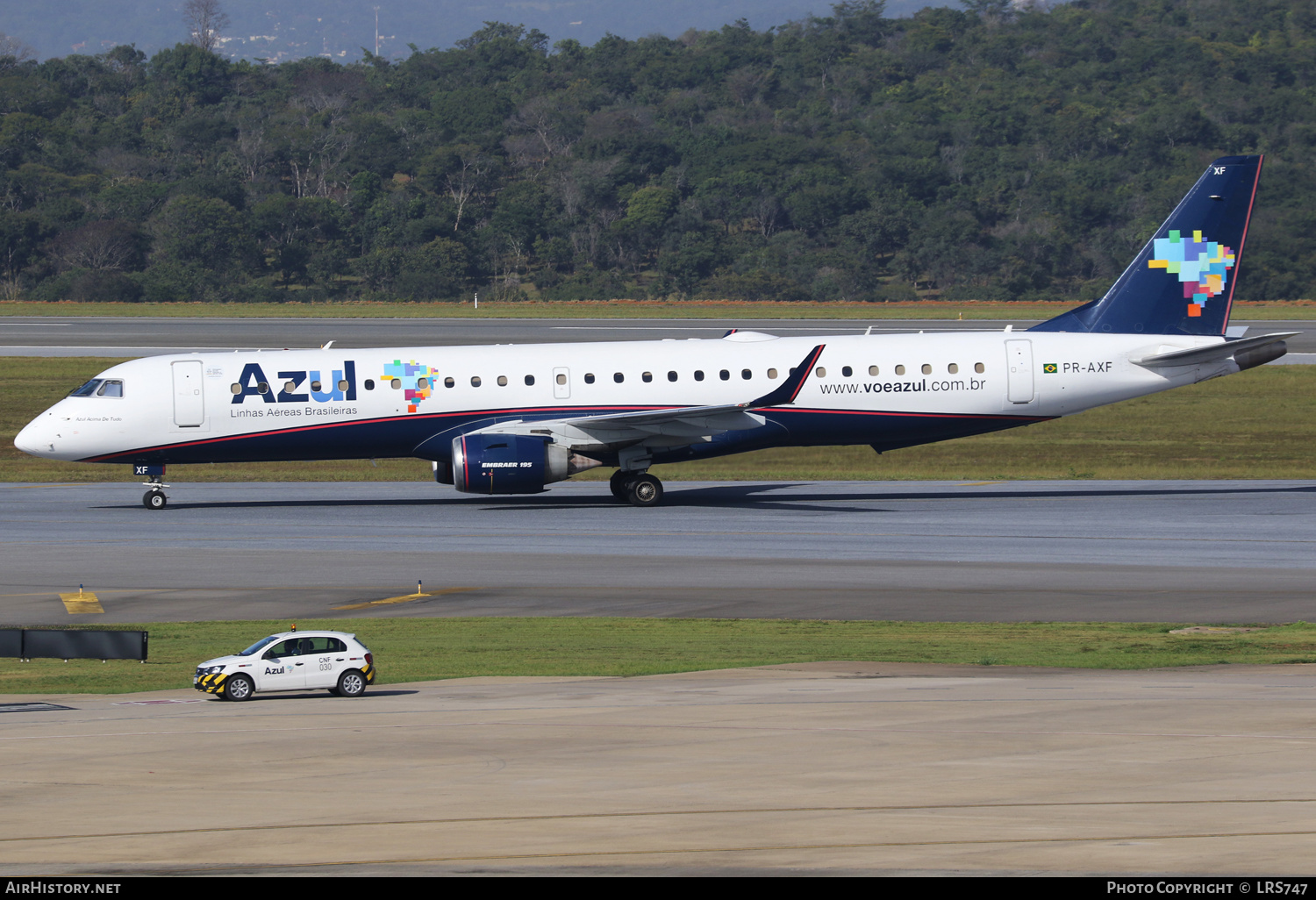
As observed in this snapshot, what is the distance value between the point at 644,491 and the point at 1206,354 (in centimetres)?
1467

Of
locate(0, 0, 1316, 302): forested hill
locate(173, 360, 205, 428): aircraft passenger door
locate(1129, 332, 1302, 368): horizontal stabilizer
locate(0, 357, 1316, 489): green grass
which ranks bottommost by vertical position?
locate(0, 357, 1316, 489): green grass

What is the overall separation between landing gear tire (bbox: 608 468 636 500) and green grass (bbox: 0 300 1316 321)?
69302mm

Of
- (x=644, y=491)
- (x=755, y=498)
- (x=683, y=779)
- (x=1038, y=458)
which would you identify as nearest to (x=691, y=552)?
(x=644, y=491)

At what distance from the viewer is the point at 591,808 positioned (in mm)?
12328

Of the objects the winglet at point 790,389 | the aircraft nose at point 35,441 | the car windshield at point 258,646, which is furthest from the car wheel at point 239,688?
the aircraft nose at point 35,441

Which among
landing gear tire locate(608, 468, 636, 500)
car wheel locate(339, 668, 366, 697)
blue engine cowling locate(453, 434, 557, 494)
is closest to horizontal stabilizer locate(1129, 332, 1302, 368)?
landing gear tire locate(608, 468, 636, 500)

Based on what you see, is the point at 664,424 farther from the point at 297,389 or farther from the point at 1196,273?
the point at 1196,273

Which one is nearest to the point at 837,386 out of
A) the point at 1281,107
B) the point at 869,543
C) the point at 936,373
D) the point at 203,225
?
the point at 936,373

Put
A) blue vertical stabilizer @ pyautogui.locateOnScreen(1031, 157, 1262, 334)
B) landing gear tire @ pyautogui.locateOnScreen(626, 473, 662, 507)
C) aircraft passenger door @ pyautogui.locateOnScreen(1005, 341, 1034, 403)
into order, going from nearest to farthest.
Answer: landing gear tire @ pyautogui.locateOnScreen(626, 473, 662, 507), aircraft passenger door @ pyautogui.locateOnScreen(1005, 341, 1034, 403), blue vertical stabilizer @ pyautogui.locateOnScreen(1031, 157, 1262, 334)

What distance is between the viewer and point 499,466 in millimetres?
36656

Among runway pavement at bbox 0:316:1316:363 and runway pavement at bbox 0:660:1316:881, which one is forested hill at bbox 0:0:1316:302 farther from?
runway pavement at bbox 0:660:1316:881

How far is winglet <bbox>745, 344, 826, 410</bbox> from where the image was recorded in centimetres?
3744

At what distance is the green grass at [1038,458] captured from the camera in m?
45.6

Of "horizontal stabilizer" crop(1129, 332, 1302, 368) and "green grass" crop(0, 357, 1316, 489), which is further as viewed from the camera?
"green grass" crop(0, 357, 1316, 489)
